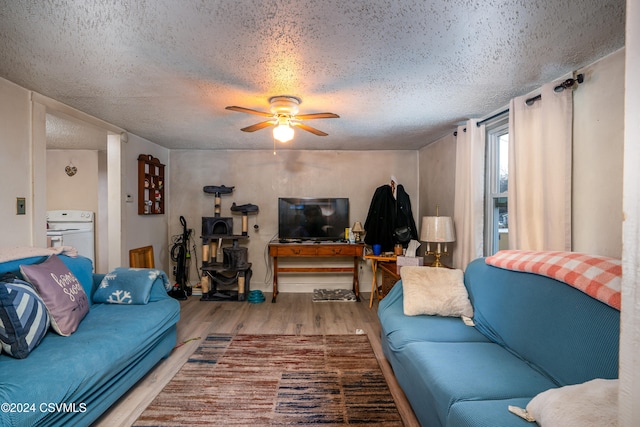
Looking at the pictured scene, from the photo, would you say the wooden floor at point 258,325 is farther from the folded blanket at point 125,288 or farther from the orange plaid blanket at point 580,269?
the orange plaid blanket at point 580,269

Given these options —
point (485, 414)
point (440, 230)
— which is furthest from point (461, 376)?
point (440, 230)

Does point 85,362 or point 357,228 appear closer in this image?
point 85,362

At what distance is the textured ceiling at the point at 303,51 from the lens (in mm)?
1324

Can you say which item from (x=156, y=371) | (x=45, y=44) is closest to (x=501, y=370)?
(x=156, y=371)

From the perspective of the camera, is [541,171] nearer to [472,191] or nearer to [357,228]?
[472,191]

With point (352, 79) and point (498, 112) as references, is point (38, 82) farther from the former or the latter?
point (498, 112)

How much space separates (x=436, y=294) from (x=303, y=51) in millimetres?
1879

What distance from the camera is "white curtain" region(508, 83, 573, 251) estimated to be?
74.1 inches

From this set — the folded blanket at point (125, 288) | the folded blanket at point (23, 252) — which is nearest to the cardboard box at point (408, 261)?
the folded blanket at point (125, 288)

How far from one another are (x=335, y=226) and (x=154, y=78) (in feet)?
9.71

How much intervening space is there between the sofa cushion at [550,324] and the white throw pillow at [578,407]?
0.78ft

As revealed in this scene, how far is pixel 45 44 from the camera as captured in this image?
5.31ft

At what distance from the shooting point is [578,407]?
3.27 ft

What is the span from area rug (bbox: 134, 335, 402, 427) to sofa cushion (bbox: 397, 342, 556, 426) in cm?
37
